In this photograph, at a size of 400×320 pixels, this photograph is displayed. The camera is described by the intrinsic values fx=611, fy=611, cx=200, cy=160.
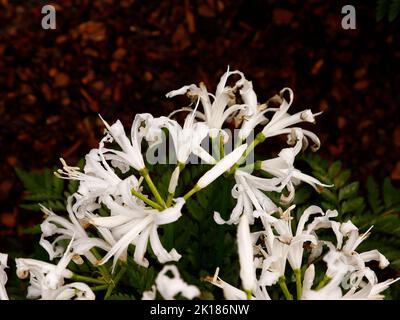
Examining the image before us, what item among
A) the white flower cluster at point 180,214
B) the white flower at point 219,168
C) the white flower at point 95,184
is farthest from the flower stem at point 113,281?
the white flower at point 219,168

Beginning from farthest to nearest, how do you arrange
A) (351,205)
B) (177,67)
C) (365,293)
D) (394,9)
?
(177,67), (394,9), (351,205), (365,293)

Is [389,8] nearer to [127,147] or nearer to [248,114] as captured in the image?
[248,114]

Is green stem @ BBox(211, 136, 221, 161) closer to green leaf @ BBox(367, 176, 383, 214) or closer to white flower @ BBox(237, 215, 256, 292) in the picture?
white flower @ BBox(237, 215, 256, 292)

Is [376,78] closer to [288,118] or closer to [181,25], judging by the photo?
[181,25]

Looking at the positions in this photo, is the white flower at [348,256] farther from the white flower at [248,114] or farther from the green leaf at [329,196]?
the green leaf at [329,196]

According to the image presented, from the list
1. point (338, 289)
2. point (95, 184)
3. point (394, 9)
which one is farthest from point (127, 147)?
point (394, 9)
